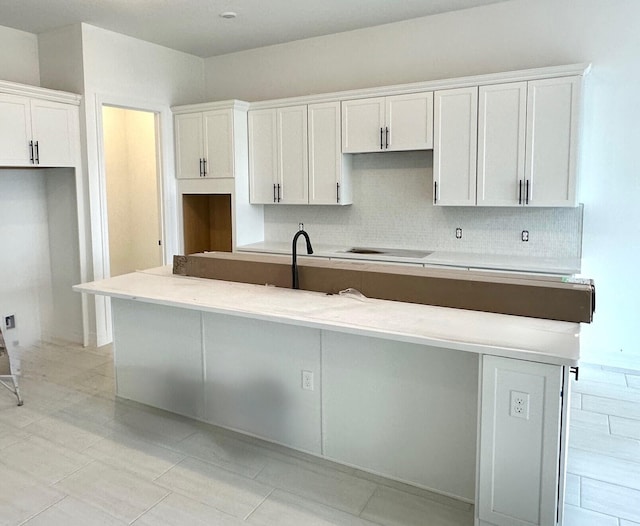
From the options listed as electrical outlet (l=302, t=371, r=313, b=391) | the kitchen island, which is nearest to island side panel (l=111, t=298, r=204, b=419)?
the kitchen island

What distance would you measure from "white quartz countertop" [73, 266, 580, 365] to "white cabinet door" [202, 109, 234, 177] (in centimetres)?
208

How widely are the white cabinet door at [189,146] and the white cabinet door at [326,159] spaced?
3.89 feet

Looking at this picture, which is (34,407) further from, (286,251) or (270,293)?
(286,251)

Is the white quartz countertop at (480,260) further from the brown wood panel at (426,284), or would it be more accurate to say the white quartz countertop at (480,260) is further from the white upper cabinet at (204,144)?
the brown wood panel at (426,284)

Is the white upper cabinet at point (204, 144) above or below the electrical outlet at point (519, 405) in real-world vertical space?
above

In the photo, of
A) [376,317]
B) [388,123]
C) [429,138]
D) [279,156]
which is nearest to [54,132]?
[279,156]

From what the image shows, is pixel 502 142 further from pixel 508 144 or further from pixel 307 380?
pixel 307 380

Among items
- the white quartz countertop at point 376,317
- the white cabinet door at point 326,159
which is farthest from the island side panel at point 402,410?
the white cabinet door at point 326,159

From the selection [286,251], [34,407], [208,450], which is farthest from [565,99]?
[34,407]

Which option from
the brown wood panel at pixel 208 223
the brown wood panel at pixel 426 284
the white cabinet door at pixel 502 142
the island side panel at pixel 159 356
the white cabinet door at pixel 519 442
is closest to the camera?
the white cabinet door at pixel 519 442

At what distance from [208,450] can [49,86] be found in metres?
3.62

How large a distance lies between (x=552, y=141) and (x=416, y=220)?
1333mm

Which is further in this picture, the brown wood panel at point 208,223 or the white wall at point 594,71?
the brown wood panel at point 208,223

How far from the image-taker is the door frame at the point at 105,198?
4.62 metres
